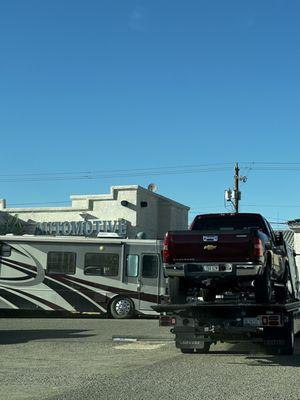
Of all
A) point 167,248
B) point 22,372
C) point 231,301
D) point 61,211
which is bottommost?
point 22,372

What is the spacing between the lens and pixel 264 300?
11.7m

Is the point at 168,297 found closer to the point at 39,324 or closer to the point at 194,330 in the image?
the point at 194,330

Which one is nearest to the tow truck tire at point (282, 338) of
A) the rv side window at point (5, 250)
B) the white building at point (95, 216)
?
the rv side window at point (5, 250)

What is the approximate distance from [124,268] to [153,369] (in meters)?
12.3

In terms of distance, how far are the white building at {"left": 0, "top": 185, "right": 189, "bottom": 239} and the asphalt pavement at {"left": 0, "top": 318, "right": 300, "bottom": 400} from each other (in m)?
20.2

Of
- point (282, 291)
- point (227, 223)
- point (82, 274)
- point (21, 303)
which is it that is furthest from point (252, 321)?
point (21, 303)

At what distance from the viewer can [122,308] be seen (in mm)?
22250

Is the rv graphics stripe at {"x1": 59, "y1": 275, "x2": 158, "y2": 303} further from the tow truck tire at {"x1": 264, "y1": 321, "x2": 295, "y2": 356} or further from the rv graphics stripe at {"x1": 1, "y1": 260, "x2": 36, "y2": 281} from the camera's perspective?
the tow truck tire at {"x1": 264, "y1": 321, "x2": 295, "y2": 356}

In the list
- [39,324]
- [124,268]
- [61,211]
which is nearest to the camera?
[39,324]

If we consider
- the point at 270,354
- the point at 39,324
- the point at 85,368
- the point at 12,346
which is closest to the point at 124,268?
the point at 39,324

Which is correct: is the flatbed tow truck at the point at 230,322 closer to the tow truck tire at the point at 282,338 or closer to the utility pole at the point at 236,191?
the tow truck tire at the point at 282,338

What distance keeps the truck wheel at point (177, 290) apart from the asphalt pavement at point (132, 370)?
111cm

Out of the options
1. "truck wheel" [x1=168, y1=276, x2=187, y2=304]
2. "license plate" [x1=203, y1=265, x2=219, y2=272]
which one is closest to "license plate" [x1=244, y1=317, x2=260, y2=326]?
"license plate" [x1=203, y1=265, x2=219, y2=272]

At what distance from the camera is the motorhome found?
73.5 feet
